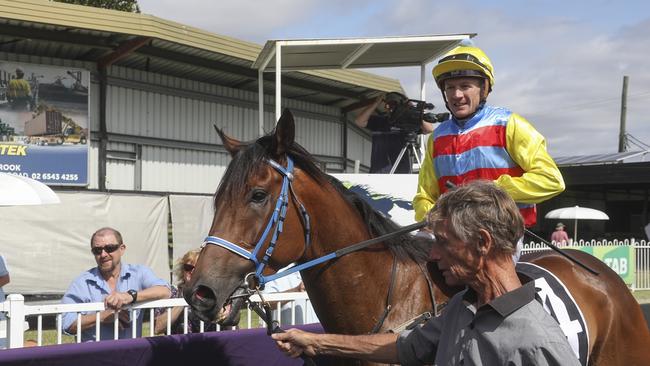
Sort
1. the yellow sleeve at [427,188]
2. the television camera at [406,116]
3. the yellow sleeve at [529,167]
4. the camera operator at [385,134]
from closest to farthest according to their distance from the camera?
1. the yellow sleeve at [529,167]
2. the yellow sleeve at [427,188]
3. the television camera at [406,116]
4. the camera operator at [385,134]

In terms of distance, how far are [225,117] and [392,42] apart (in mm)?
7436

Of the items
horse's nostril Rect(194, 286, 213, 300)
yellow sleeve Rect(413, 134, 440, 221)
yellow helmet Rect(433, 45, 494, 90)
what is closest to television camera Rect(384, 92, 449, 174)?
yellow sleeve Rect(413, 134, 440, 221)

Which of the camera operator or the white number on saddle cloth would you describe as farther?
the camera operator

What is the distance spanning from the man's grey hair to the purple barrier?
1.53m

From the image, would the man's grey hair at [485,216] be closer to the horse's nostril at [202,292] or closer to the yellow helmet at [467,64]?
the horse's nostril at [202,292]

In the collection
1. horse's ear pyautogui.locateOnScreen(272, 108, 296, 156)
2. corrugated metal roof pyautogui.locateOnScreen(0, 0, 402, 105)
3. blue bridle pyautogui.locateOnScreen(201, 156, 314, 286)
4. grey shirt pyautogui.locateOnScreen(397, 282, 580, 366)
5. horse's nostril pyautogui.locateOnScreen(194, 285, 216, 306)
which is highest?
corrugated metal roof pyautogui.locateOnScreen(0, 0, 402, 105)

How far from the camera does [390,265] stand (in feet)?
10.1

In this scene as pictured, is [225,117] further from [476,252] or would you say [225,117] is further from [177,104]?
[476,252]

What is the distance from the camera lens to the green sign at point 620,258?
15030 millimetres

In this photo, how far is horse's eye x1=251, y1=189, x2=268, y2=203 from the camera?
2812 millimetres

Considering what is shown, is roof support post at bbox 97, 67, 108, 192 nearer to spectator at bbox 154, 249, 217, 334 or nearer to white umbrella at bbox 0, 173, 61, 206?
white umbrella at bbox 0, 173, 61, 206

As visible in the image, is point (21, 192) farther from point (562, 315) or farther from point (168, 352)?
point (562, 315)

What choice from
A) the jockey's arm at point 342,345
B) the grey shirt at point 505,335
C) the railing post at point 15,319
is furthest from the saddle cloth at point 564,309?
the railing post at point 15,319

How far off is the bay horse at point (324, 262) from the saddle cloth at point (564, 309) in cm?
22
